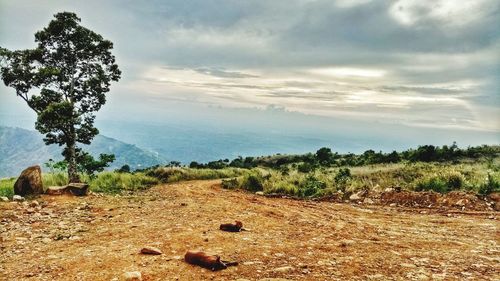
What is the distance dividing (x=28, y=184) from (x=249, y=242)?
1073 centimetres

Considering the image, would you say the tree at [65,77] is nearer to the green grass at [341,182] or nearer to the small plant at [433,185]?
the green grass at [341,182]

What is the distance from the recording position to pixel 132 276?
5.86 meters

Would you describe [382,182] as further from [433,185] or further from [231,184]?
[231,184]

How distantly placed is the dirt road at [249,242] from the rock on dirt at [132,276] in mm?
112

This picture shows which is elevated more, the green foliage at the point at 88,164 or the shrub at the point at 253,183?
the green foliage at the point at 88,164

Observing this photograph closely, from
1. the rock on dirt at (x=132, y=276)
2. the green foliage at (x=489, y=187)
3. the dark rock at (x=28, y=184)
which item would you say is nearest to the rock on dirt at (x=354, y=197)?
the green foliage at (x=489, y=187)

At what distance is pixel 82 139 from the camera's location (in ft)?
72.0

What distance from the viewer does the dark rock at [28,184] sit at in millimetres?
14539

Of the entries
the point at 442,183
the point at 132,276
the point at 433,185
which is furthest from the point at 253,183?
the point at 132,276

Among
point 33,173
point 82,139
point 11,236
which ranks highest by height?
point 82,139

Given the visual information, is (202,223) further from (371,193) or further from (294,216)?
(371,193)

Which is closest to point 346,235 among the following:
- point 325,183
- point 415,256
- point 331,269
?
point 415,256

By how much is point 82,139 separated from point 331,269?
19.2m

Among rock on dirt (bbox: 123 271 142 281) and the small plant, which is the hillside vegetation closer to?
the small plant
